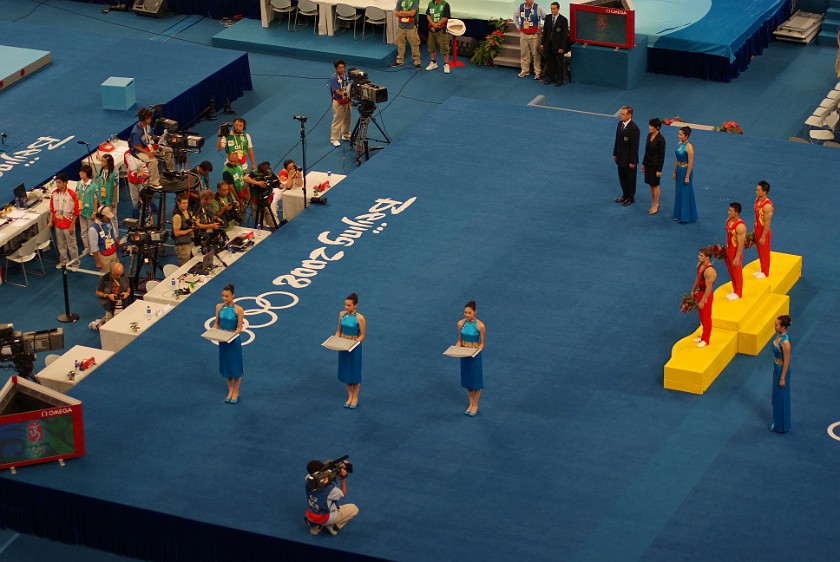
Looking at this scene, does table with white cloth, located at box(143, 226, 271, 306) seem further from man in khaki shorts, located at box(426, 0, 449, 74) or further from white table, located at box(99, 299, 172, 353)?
man in khaki shorts, located at box(426, 0, 449, 74)

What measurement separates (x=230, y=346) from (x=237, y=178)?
17.2 feet

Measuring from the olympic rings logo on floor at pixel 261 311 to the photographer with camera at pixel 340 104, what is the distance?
227 inches

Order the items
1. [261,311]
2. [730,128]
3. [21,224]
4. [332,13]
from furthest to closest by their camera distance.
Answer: [332,13], [730,128], [21,224], [261,311]

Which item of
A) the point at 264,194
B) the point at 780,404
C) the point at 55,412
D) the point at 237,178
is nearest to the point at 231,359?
the point at 55,412

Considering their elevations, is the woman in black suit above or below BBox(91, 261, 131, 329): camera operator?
above

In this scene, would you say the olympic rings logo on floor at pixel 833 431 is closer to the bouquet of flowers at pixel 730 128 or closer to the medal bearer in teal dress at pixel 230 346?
the medal bearer in teal dress at pixel 230 346

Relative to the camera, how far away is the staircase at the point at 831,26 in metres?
30.1

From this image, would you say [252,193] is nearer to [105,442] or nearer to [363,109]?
[363,109]

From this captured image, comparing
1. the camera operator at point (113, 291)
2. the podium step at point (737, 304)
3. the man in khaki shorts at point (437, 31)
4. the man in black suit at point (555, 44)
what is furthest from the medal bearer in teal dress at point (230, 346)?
the man in khaki shorts at point (437, 31)

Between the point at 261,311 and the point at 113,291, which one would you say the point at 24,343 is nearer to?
the point at 113,291

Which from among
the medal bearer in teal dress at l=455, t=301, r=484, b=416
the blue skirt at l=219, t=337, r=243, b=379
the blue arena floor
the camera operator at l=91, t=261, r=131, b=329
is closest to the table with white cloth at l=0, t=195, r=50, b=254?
the camera operator at l=91, t=261, r=131, b=329

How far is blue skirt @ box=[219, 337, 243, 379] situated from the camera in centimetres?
1838

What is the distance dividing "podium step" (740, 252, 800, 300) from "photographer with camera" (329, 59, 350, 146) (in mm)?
7835

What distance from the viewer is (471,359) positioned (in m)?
18.0
